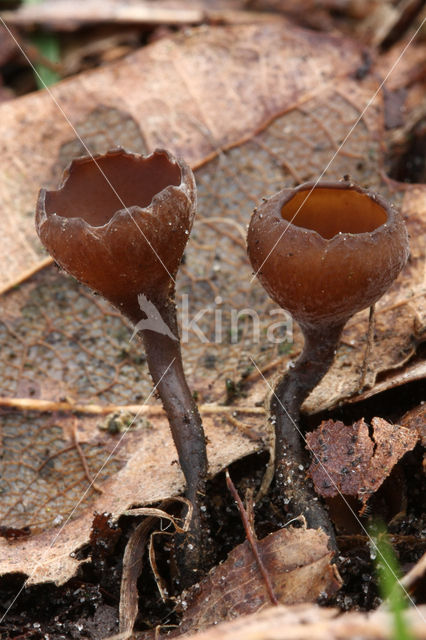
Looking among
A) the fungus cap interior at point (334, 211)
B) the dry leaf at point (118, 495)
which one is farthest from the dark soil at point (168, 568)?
the fungus cap interior at point (334, 211)

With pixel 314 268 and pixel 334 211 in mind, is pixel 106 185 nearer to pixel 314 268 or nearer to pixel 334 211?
pixel 334 211

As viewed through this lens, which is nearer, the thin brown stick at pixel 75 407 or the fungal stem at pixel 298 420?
the fungal stem at pixel 298 420

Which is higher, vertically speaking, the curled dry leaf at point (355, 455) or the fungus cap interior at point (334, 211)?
the fungus cap interior at point (334, 211)

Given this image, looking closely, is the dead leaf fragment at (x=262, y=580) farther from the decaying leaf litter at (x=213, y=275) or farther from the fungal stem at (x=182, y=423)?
the decaying leaf litter at (x=213, y=275)

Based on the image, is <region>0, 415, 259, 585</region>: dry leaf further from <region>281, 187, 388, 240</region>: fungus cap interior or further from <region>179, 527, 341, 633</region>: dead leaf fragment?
<region>281, 187, 388, 240</region>: fungus cap interior

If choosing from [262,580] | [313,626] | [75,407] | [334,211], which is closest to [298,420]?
[262,580]

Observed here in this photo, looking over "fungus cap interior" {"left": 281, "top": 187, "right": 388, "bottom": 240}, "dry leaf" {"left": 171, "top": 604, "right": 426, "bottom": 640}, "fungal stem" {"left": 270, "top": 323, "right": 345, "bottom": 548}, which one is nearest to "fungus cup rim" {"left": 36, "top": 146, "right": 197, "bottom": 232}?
"fungus cap interior" {"left": 281, "top": 187, "right": 388, "bottom": 240}

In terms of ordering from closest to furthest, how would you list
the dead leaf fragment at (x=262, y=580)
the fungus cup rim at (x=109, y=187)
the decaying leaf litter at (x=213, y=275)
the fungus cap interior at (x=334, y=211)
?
the dead leaf fragment at (x=262, y=580) < the fungus cup rim at (x=109, y=187) < the fungus cap interior at (x=334, y=211) < the decaying leaf litter at (x=213, y=275)

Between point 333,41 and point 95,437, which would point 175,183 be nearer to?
point 95,437
